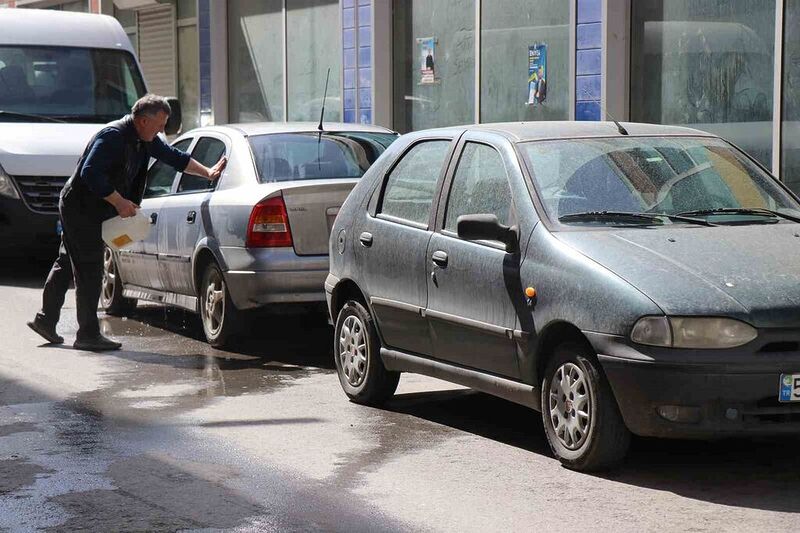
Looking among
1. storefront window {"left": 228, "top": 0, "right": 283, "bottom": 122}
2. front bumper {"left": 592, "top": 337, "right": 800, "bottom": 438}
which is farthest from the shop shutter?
front bumper {"left": 592, "top": 337, "right": 800, "bottom": 438}

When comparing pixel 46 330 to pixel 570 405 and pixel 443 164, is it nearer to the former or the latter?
pixel 443 164

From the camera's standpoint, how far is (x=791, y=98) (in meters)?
13.8

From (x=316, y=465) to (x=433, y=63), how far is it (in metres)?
12.8

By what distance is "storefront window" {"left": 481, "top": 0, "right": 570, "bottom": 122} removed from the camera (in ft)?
54.7

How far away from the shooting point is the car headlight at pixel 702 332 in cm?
607

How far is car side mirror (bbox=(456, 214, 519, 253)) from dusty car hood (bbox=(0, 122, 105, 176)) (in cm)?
932

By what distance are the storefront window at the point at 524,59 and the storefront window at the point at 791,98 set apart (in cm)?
321

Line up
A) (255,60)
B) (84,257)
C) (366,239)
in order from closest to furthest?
(366,239), (84,257), (255,60)

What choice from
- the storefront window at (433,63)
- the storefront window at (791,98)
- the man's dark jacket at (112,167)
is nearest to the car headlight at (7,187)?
the man's dark jacket at (112,167)

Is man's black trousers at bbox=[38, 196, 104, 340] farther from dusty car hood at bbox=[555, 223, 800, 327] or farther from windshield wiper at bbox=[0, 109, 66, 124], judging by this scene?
windshield wiper at bbox=[0, 109, 66, 124]

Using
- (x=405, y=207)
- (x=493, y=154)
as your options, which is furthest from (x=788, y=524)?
(x=405, y=207)

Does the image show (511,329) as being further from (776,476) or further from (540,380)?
(776,476)

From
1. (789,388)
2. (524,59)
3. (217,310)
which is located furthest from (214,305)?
(524,59)

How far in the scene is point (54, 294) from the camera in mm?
11000
